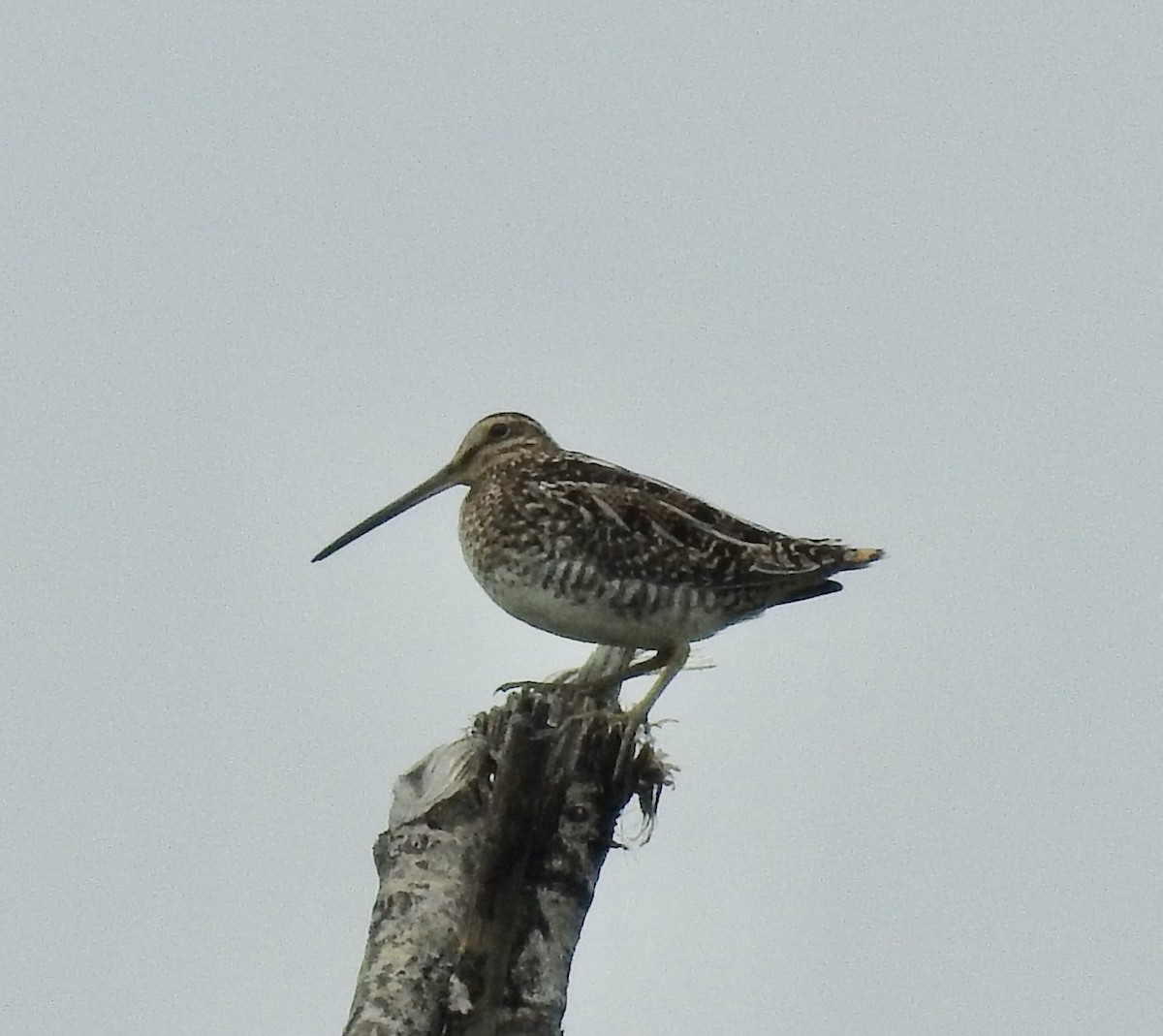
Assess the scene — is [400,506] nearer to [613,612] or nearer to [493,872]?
[613,612]

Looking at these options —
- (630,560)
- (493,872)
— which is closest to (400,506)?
(630,560)

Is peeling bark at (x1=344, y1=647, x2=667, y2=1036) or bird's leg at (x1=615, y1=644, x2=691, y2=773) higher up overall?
bird's leg at (x1=615, y1=644, x2=691, y2=773)

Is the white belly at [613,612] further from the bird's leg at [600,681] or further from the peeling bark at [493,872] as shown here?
the peeling bark at [493,872]

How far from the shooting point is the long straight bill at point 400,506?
8.57 m

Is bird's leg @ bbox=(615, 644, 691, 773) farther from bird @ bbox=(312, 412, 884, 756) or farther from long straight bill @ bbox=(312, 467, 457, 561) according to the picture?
long straight bill @ bbox=(312, 467, 457, 561)

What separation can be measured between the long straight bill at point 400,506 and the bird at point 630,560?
66 cm

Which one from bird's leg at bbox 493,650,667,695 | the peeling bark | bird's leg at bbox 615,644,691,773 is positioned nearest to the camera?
the peeling bark

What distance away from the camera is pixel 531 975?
552 cm

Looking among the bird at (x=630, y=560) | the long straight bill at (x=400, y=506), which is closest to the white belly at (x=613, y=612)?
the bird at (x=630, y=560)

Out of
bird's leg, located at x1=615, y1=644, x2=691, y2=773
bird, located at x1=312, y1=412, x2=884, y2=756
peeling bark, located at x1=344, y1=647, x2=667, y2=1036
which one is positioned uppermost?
bird, located at x1=312, y1=412, x2=884, y2=756

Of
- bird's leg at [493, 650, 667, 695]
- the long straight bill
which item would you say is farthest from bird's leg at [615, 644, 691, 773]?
the long straight bill

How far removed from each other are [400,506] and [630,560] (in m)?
1.64

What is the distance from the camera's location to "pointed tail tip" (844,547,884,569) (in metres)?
7.66

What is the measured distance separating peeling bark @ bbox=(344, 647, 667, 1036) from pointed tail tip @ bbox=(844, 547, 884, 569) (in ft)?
5.87
